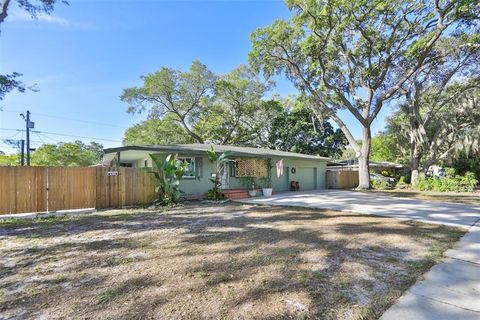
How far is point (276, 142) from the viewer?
27.6 m

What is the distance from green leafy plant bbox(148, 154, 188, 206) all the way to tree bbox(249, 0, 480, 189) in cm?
1051

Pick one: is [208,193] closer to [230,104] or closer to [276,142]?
[230,104]

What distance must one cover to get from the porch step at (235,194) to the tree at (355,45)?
9.23 meters

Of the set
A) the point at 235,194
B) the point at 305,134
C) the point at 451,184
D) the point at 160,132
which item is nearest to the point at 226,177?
the point at 235,194

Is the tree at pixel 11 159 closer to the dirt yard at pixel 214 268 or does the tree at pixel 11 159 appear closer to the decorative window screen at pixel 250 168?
the decorative window screen at pixel 250 168

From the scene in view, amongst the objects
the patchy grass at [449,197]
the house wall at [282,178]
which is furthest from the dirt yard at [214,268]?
the patchy grass at [449,197]

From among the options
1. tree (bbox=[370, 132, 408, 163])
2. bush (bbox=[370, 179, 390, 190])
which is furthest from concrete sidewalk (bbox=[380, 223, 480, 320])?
tree (bbox=[370, 132, 408, 163])

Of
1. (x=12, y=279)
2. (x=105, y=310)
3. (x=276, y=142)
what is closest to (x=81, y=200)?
(x=12, y=279)

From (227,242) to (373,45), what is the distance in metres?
16.8

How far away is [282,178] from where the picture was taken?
17688mm

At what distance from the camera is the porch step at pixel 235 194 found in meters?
13.5

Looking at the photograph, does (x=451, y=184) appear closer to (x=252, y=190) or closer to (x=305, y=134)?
(x=305, y=134)

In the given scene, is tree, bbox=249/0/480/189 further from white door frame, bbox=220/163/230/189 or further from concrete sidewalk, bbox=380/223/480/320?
concrete sidewalk, bbox=380/223/480/320

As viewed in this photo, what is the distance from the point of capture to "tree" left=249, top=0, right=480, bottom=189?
14594 millimetres
